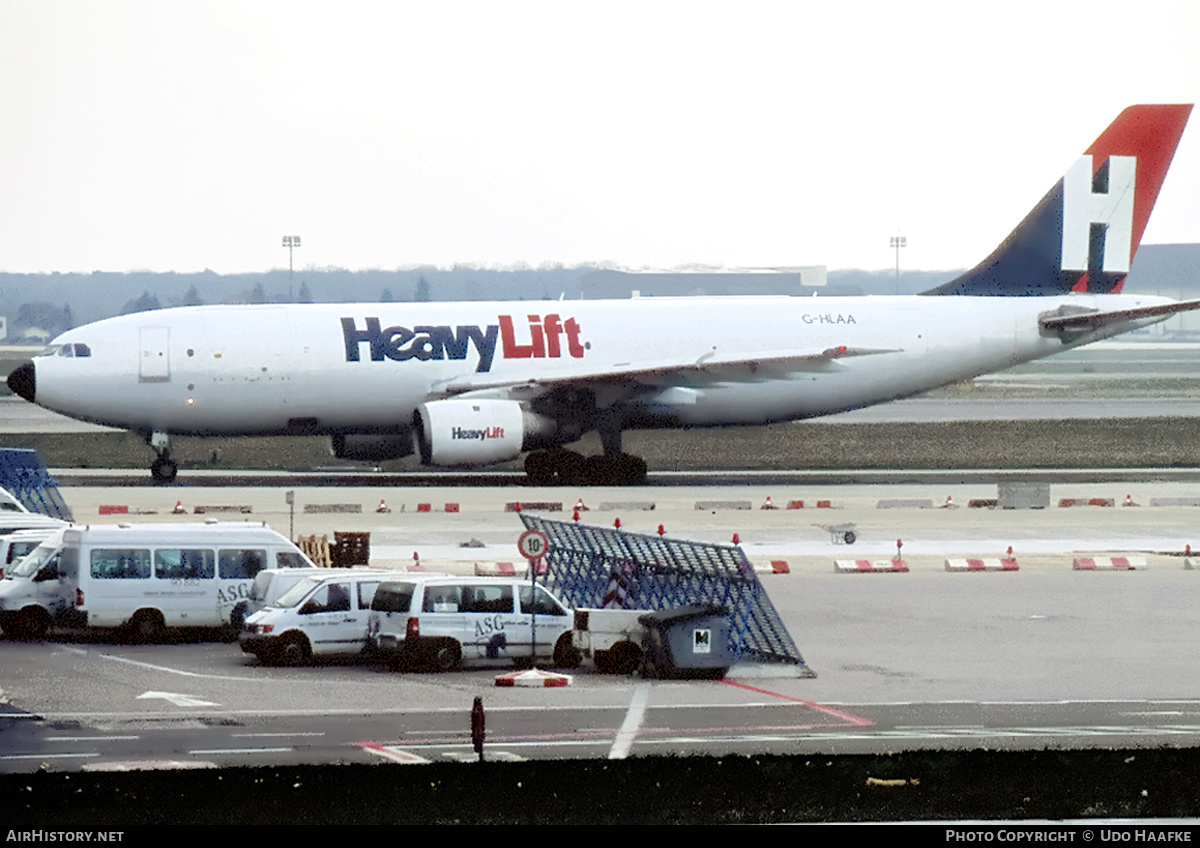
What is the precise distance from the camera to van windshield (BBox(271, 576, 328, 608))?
28297 millimetres

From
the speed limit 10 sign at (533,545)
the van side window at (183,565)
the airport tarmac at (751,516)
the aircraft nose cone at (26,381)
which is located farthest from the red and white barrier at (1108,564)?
the aircraft nose cone at (26,381)

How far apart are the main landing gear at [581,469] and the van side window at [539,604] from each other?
27284 mm

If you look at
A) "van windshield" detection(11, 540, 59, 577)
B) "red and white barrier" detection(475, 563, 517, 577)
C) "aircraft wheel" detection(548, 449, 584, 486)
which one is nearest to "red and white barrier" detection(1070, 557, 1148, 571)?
"red and white barrier" detection(475, 563, 517, 577)

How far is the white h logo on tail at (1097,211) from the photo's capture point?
61.7 metres

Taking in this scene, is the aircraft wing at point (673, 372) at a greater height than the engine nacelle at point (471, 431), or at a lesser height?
greater

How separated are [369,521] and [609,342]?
14274 mm

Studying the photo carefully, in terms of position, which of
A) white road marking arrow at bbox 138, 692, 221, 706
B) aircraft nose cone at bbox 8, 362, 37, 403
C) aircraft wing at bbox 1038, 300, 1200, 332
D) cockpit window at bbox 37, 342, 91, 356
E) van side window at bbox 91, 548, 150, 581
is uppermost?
aircraft wing at bbox 1038, 300, 1200, 332

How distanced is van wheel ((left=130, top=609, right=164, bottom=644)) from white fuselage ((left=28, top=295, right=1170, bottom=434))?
2401 cm

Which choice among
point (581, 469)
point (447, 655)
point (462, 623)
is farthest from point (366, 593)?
point (581, 469)

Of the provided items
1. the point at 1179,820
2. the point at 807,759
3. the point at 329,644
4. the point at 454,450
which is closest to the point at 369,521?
the point at 454,450

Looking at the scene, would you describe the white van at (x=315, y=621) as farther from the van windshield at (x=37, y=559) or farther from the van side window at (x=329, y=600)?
the van windshield at (x=37, y=559)

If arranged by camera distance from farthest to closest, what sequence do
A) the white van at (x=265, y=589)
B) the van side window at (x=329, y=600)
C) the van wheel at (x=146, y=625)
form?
the van wheel at (x=146, y=625)
the white van at (x=265, y=589)
the van side window at (x=329, y=600)

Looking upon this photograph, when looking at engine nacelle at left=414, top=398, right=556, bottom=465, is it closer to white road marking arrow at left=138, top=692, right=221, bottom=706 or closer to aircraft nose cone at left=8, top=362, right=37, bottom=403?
aircraft nose cone at left=8, top=362, right=37, bottom=403

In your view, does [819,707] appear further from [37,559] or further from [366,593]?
[37,559]
